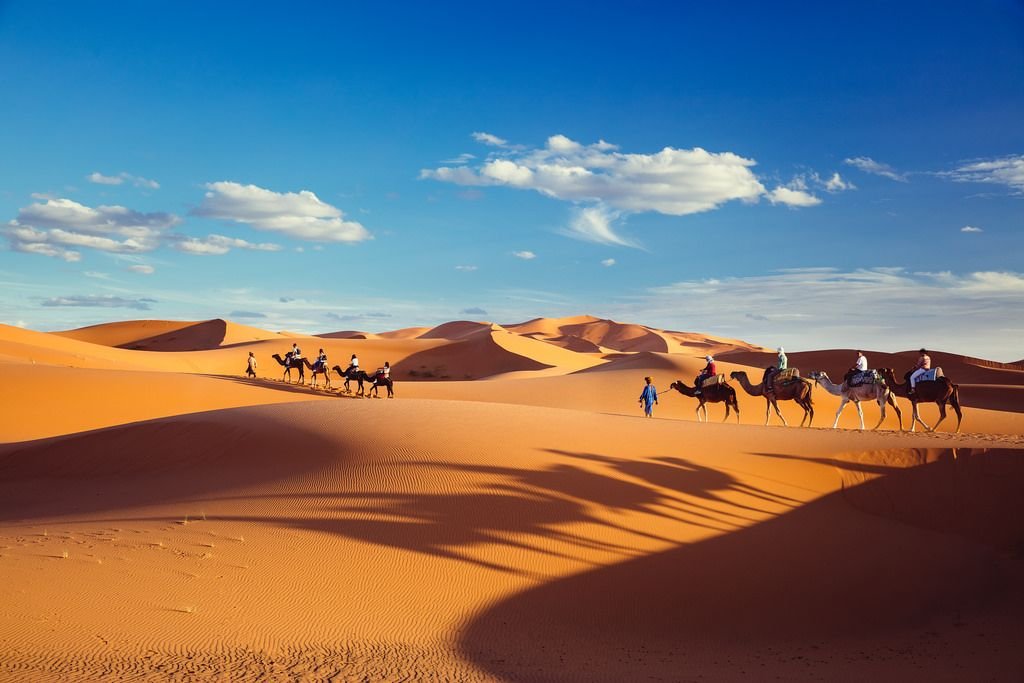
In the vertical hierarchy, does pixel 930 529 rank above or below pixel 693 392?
below

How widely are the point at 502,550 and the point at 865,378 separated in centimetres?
1430

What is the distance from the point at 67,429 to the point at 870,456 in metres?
25.4

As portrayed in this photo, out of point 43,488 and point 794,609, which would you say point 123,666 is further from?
point 43,488

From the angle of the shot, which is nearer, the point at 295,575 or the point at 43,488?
the point at 295,575

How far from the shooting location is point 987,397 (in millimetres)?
39156

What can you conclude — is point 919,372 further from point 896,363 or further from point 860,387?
point 896,363

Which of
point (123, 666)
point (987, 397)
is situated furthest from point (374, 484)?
point (987, 397)

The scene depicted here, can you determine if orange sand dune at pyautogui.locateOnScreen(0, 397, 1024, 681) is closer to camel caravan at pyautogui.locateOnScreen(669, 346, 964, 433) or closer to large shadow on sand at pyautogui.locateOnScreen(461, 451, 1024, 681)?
large shadow on sand at pyautogui.locateOnScreen(461, 451, 1024, 681)

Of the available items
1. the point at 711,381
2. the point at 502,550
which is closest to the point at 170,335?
the point at 711,381

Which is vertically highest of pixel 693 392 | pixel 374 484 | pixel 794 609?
pixel 693 392

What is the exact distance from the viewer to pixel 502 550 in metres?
11.0

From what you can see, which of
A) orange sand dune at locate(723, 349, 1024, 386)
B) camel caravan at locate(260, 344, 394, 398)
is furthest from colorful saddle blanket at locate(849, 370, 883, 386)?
orange sand dune at locate(723, 349, 1024, 386)

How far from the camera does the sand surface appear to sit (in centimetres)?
802

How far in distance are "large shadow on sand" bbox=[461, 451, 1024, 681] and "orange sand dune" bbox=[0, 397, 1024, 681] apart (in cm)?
4
